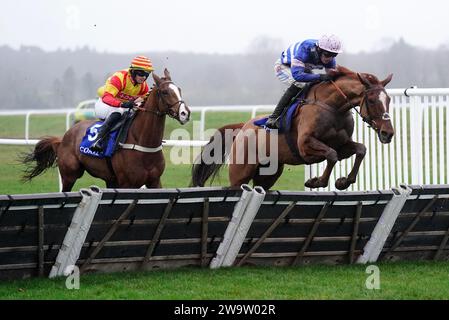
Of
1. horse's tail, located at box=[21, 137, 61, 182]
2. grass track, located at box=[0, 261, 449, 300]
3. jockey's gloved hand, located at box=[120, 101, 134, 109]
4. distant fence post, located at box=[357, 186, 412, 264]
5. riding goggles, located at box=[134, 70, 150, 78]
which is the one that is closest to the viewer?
grass track, located at box=[0, 261, 449, 300]

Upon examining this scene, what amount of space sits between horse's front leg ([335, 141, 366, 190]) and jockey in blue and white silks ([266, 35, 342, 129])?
2.03 ft

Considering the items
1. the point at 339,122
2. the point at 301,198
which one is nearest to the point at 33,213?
the point at 301,198

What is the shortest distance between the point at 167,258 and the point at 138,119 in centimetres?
274

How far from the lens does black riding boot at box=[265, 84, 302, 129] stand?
904cm

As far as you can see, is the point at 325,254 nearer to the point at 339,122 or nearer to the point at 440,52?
the point at 339,122

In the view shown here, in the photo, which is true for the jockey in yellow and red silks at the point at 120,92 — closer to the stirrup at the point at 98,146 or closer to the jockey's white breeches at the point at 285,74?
the stirrup at the point at 98,146

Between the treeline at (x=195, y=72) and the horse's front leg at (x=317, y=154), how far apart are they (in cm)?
1270

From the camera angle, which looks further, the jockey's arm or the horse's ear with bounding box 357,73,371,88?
the jockey's arm

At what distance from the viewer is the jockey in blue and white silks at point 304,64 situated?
8.76 metres

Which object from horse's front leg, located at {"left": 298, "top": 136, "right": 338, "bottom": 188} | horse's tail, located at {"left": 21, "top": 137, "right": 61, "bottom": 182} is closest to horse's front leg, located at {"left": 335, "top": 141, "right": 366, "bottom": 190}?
horse's front leg, located at {"left": 298, "top": 136, "right": 338, "bottom": 188}

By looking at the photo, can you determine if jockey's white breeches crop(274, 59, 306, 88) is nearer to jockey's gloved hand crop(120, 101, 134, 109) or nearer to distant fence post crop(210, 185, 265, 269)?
jockey's gloved hand crop(120, 101, 134, 109)

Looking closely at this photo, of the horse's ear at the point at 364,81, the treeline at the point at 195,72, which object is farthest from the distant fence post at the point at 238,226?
the treeline at the point at 195,72
